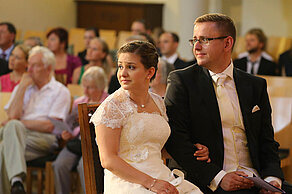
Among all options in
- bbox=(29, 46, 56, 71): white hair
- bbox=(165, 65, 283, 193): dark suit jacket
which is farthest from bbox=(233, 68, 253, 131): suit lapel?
bbox=(29, 46, 56, 71): white hair

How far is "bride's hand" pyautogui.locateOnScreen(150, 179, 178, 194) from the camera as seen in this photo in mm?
2174

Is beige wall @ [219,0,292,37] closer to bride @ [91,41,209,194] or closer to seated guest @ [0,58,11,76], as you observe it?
seated guest @ [0,58,11,76]

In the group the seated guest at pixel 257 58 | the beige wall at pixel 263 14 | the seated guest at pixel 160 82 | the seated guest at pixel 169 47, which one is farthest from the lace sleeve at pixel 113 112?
the beige wall at pixel 263 14

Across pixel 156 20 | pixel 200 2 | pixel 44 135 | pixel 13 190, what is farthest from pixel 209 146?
pixel 156 20

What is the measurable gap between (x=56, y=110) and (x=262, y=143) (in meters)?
2.04

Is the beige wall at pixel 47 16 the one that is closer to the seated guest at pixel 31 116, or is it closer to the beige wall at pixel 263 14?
the beige wall at pixel 263 14

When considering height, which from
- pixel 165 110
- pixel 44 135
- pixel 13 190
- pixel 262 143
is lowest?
pixel 13 190

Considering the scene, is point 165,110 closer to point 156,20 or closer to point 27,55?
point 27,55

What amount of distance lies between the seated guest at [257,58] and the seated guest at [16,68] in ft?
9.95

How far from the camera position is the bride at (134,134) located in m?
2.19

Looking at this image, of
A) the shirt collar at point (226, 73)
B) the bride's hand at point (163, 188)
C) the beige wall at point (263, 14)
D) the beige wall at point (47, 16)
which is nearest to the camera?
the bride's hand at point (163, 188)

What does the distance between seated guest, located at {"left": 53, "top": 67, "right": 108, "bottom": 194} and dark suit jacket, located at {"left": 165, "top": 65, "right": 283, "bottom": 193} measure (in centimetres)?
149

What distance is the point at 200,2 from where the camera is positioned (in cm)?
782

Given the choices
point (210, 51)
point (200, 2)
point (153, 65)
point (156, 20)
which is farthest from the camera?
point (156, 20)
